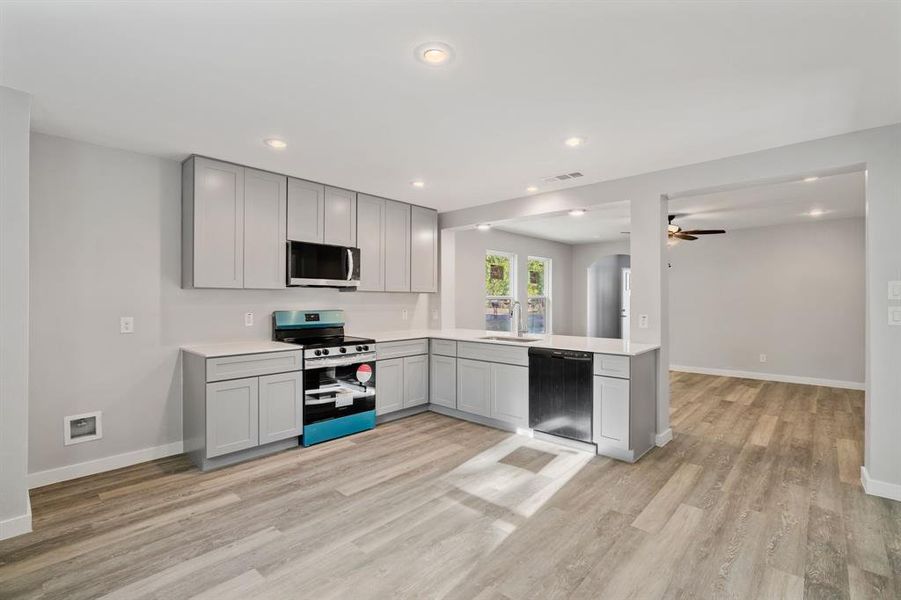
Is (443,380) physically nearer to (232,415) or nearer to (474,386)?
(474,386)

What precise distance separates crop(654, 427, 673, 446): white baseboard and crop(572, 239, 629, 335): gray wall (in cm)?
498

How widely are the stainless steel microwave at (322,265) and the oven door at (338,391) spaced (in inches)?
34.2

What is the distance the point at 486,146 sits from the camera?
3.20 m

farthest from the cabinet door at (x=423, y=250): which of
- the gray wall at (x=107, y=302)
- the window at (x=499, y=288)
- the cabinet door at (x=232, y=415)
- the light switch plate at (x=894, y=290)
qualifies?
the light switch plate at (x=894, y=290)

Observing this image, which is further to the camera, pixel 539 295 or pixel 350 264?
pixel 539 295

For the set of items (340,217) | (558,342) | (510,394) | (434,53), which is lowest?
(510,394)

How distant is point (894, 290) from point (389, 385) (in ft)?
13.1

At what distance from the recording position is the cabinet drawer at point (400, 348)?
4.36m

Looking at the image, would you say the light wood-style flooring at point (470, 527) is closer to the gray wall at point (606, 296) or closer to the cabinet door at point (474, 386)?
the cabinet door at point (474, 386)

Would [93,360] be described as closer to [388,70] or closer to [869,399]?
[388,70]

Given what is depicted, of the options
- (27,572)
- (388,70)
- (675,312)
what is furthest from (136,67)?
(675,312)

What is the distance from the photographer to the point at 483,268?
22.5 ft

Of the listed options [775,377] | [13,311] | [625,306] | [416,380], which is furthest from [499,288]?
[13,311]

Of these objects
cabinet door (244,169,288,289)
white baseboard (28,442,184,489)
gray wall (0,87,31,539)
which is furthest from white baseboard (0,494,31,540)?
cabinet door (244,169,288,289)
